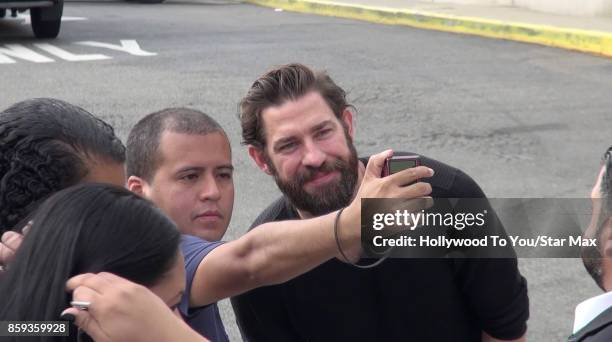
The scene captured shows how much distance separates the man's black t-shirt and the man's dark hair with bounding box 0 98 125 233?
0.84 m

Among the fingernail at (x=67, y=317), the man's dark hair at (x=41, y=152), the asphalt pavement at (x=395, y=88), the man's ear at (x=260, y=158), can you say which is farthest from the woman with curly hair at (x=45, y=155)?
the asphalt pavement at (x=395, y=88)

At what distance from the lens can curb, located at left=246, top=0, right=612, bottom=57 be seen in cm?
1232

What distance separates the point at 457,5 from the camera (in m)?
17.2

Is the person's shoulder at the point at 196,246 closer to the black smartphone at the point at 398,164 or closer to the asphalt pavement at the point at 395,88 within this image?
the black smartphone at the point at 398,164

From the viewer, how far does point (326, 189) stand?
3.26 meters

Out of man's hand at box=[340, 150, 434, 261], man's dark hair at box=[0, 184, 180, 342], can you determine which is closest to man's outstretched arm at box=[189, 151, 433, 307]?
→ man's hand at box=[340, 150, 434, 261]

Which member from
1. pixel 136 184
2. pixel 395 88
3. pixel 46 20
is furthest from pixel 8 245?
pixel 46 20

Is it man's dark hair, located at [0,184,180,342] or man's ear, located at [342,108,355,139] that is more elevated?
man's dark hair, located at [0,184,180,342]

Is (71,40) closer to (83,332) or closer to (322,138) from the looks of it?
(322,138)

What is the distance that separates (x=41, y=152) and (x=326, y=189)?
0.98m

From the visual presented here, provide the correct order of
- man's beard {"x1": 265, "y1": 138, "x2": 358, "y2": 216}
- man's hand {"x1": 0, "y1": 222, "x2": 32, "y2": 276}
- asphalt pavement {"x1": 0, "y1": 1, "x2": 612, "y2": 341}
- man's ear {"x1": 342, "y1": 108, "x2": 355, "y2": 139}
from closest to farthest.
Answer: man's hand {"x1": 0, "y1": 222, "x2": 32, "y2": 276}
man's beard {"x1": 265, "y1": 138, "x2": 358, "y2": 216}
man's ear {"x1": 342, "y1": 108, "x2": 355, "y2": 139}
asphalt pavement {"x1": 0, "y1": 1, "x2": 612, "y2": 341}

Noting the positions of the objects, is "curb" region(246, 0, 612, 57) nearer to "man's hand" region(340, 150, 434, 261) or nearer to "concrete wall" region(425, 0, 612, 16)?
"concrete wall" region(425, 0, 612, 16)

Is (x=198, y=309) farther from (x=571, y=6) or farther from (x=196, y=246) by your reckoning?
(x=571, y=6)

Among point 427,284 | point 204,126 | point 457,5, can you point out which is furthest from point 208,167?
point 457,5
